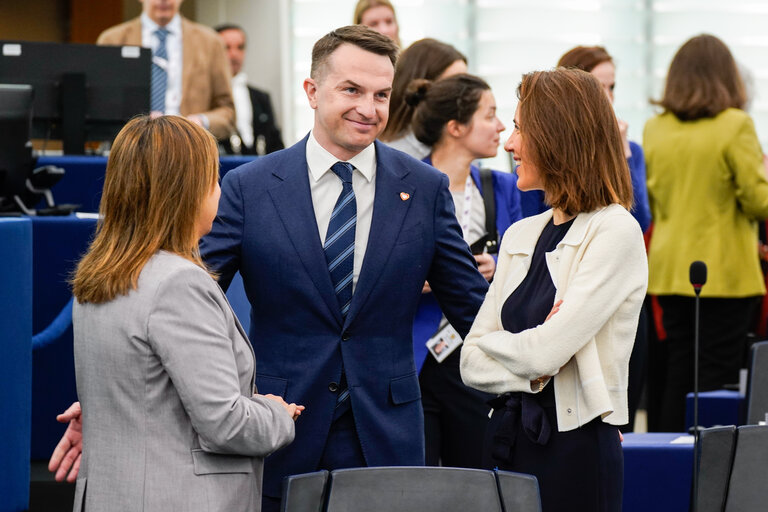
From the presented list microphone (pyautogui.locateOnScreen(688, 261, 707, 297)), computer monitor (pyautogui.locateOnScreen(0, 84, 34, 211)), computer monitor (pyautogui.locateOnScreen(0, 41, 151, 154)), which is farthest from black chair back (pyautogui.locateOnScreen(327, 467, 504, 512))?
computer monitor (pyautogui.locateOnScreen(0, 41, 151, 154))

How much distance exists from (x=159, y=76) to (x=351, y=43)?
351cm

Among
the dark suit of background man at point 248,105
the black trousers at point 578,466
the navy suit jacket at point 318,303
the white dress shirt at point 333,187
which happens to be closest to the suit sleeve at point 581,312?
the black trousers at point 578,466

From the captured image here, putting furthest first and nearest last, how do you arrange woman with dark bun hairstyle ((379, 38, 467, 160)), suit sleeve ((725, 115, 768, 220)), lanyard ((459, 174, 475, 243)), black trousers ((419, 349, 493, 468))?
suit sleeve ((725, 115, 768, 220)) → woman with dark bun hairstyle ((379, 38, 467, 160)) → lanyard ((459, 174, 475, 243)) → black trousers ((419, 349, 493, 468))

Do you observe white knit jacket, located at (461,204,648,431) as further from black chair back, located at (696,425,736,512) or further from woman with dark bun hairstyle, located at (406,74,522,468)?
woman with dark bun hairstyle, located at (406,74,522,468)

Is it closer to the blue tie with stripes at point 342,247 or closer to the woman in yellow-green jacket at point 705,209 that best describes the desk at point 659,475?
the blue tie with stripes at point 342,247

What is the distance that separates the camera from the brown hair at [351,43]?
109 inches

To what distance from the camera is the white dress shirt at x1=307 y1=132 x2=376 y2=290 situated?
9.08 feet

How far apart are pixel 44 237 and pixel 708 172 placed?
9.06ft

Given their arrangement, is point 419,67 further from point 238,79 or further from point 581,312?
point 238,79

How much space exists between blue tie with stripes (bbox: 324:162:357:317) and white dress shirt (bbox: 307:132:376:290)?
0.06 feet

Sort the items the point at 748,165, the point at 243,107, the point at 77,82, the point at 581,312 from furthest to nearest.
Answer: the point at 243,107 → the point at 77,82 → the point at 748,165 → the point at 581,312

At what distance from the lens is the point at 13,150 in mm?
4355

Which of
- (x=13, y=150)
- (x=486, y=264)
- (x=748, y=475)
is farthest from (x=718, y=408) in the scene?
(x=13, y=150)

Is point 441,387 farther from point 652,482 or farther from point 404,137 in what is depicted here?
point 404,137
